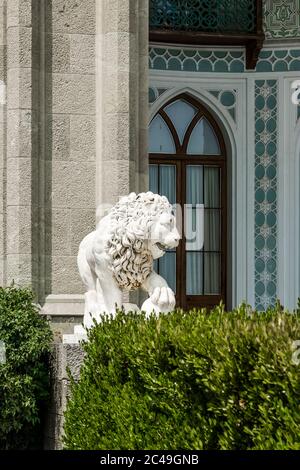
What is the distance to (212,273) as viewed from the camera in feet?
52.7

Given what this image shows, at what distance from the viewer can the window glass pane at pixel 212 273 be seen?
52.6 ft

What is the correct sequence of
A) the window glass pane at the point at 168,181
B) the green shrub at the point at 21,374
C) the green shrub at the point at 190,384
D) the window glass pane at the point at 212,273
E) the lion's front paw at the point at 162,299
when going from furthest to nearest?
the window glass pane at the point at 212,273, the window glass pane at the point at 168,181, the green shrub at the point at 21,374, the lion's front paw at the point at 162,299, the green shrub at the point at 190,384

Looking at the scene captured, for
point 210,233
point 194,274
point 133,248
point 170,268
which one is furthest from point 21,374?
point 210,233

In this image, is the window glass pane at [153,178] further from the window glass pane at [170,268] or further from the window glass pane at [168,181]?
the window glass pane at [170,268]

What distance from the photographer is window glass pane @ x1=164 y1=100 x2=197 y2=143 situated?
16.0m

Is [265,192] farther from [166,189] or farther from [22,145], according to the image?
[22,145]

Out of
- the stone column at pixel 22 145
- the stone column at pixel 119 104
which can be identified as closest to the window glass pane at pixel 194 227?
the stone column at pixel 119 104

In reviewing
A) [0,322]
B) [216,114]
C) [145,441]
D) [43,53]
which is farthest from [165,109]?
[145,441]

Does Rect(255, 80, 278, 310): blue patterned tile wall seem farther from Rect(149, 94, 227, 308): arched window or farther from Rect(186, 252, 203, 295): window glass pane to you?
Rect(186, 252, 203, 295): window glass pane

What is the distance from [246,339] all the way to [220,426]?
1.73ft

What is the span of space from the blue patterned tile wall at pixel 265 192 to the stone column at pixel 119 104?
4.70 metres

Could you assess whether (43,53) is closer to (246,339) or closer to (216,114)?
(216,114)

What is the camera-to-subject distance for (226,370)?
563cm

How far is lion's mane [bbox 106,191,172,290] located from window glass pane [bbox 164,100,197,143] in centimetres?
779
